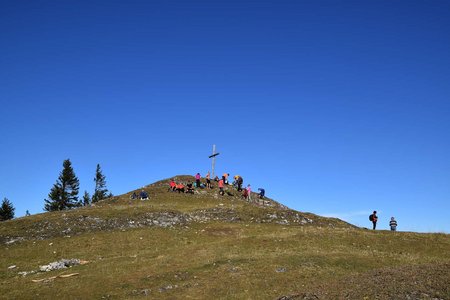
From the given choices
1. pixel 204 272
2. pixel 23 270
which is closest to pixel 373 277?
pixel 204 272

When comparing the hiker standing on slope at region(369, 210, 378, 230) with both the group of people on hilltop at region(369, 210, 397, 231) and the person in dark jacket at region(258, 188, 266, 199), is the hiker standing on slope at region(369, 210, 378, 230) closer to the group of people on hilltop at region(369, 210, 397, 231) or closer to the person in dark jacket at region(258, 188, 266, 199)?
the group of people on hilltop at region(369, 210, 397, 231)

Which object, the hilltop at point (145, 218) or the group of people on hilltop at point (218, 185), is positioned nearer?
the hilltop at point (145, 218)

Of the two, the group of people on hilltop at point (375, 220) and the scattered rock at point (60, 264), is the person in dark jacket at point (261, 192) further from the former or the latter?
the scattered rock at point (60, 264)

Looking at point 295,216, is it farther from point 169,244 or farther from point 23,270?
point 23,270

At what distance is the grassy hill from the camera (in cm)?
2423

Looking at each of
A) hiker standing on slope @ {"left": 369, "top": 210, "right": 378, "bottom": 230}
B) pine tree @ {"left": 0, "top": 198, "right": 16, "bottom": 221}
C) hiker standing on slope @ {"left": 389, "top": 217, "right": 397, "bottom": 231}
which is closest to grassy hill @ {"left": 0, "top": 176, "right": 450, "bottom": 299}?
hiker standing on slope @ {"left": 369, "top": 210, "right": 378, "bottom": 230}

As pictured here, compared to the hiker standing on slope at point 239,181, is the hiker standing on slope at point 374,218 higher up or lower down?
lower down

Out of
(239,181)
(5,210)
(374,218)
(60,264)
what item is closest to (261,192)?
(239,181)

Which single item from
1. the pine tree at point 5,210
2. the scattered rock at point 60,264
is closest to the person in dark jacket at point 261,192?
A: the scattered rock at point 60,264

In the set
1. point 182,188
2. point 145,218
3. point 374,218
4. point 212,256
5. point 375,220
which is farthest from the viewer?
point 182,188

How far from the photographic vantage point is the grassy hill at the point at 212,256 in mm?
24234

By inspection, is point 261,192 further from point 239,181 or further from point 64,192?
point 64,192

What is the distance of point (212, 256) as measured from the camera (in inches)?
1328

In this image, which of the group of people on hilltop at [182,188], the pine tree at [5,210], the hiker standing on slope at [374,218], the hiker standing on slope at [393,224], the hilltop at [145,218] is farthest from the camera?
the pine tree at [5,210]
